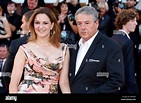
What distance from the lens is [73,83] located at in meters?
1.71

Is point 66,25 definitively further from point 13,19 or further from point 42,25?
point 13,19

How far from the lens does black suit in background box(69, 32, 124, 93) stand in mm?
1624

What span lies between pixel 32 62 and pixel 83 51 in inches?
12.7

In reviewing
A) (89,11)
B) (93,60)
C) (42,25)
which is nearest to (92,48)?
(93,60)

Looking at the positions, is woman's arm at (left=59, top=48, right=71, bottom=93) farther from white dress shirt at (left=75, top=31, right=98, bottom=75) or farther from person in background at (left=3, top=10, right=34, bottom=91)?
person in background at (left=3, top=10, right=34, bottom=91)

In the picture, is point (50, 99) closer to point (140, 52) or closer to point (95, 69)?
point (95, 69)

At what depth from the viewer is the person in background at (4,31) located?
1742 millimetres

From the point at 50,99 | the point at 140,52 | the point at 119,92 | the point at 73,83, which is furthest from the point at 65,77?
the point at 140,52

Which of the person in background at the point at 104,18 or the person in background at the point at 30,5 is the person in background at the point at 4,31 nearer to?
the person in background at the point at 30,5

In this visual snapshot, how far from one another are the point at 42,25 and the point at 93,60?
377 millimetres

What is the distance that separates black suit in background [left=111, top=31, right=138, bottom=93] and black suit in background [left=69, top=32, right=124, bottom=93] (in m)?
0.07

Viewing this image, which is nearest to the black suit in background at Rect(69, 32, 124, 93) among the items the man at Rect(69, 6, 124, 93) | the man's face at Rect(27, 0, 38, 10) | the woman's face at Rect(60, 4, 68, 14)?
the man at Rect(69, 6, 124, 93)

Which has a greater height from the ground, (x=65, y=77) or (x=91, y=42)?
(x=91, y=42)

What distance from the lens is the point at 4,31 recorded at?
1.78 m
